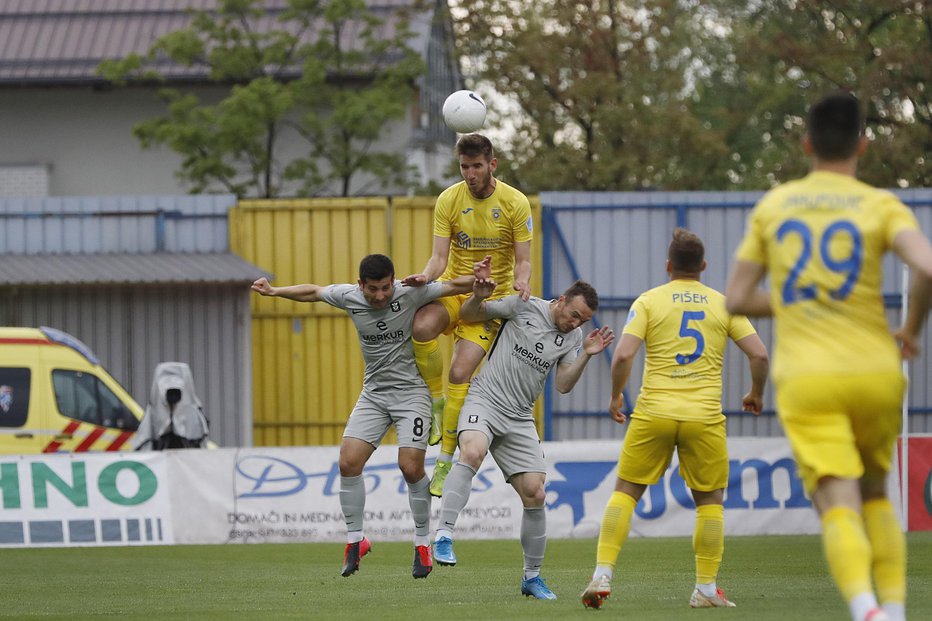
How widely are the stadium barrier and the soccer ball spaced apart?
7.23 m

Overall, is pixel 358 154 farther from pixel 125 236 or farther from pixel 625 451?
pixel 625 451

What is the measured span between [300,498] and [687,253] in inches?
374

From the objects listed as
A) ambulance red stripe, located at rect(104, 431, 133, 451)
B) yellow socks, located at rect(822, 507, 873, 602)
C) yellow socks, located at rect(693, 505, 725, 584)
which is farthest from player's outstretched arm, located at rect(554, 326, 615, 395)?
ambulance red stripe, located at rect(104, 431, 133, 451)

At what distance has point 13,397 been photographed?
19688 millimetres

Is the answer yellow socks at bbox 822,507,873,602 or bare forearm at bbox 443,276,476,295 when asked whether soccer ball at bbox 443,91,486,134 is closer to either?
bare forearm at bbox 443,276,476,295

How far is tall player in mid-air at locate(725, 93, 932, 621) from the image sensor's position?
6.30 metres

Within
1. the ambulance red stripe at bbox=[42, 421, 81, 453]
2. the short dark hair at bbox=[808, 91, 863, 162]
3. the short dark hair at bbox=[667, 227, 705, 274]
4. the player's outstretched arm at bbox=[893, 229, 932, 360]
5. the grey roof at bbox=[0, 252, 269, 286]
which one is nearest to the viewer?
the player's outstretched arm at bbox=[893, 229, 932, 360]

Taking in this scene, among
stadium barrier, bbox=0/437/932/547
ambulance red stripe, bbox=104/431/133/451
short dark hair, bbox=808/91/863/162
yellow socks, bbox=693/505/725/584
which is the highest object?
short dark hair, bbox=808/91/863/162

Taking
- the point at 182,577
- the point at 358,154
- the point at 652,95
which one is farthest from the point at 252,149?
the point at 182,577

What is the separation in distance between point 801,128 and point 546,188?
7.55 meters

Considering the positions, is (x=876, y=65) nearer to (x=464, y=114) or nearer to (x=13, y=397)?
(x=13, y=397)

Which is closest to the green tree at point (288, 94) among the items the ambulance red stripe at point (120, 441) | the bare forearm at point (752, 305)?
the ambulance red stripe at point (120, 441)

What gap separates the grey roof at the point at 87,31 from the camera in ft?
114

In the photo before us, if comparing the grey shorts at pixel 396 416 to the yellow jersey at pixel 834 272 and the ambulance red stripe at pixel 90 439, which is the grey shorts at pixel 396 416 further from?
the ambulance red stripe at pixel 90 439
